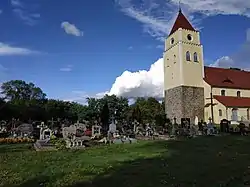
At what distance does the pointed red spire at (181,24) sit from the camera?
51.5 m

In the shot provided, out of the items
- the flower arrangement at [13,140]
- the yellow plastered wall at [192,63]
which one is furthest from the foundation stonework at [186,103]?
the flower arrangement at [13,140]

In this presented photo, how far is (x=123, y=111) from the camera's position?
74.6 metres

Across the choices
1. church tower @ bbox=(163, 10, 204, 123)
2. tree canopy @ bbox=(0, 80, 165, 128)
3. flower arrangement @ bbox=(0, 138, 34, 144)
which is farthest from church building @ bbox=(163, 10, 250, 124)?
flower arrangement @ bbox=(0, 138, 34, 144)

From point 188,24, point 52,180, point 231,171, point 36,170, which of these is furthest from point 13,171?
point 188,24

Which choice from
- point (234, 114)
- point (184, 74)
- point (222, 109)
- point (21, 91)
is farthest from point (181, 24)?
point (21, 91)

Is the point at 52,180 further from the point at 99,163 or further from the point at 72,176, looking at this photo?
the point at 99,163

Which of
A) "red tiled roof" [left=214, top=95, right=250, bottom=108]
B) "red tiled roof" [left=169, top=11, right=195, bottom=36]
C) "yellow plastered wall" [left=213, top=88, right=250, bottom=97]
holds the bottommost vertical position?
"red tiled roof" [left=214, top=95, right=250, bottom=108]

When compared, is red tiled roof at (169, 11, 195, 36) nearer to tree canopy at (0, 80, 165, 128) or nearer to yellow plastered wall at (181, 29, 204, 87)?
yellow plastered wall at (181, 29, 204, 87)

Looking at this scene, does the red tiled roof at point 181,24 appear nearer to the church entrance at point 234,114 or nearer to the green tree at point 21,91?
the church entrance at point 234,114

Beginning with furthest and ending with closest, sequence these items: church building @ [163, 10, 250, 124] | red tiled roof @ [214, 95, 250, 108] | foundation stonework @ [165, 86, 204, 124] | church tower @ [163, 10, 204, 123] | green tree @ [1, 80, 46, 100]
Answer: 1. green tree @ [1, 80, 46, 100]
2. church tower @ [163, 10, 204, 123]
3. foundation stonework @ [165, 86, 204, 124]
4. church building @ [163, 10, 250, 124]
5. red tiled roof @ [214, 95, 250, 108]

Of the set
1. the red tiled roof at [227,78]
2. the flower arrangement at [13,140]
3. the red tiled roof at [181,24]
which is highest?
the red tiled roof at [181,24]

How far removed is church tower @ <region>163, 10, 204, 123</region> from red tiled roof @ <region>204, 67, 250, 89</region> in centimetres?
205

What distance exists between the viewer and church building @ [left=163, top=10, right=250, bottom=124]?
47.0 m

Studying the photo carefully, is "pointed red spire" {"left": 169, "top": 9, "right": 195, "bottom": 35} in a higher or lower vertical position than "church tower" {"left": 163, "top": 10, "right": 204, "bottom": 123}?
higher
